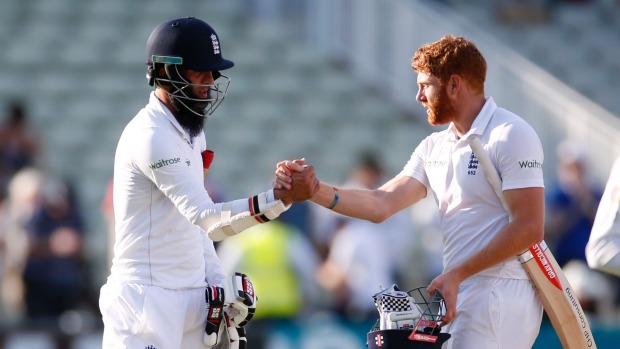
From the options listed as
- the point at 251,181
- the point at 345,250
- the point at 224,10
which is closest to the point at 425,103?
the point at 345,250

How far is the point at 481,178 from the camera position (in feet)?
19.2

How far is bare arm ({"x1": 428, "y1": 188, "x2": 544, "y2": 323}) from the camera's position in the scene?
18.8 feet

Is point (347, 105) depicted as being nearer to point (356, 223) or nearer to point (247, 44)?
point (247, 44)

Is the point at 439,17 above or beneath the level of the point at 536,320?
above

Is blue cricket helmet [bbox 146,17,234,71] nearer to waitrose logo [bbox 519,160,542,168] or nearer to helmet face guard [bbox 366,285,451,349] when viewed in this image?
helmet face guard [bbox 366,285,451,349]

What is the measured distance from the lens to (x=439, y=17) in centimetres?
1441

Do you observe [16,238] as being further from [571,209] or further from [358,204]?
[358,204]

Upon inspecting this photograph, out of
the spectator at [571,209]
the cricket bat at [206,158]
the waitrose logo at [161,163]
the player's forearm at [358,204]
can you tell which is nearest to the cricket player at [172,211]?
the waitrose logo at [161,163]

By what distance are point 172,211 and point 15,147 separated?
6723 millimetres

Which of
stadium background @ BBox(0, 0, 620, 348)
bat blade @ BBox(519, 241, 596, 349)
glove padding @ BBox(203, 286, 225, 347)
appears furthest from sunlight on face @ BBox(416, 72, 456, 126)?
stadium background @ BBox(0, 0, 620, 348)

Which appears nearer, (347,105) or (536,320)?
(536,320)

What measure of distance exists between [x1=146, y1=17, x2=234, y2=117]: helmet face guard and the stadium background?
274 inches

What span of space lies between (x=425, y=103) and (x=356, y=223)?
549 centimetres

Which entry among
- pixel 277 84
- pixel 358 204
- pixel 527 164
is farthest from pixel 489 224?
pixel 277 84
